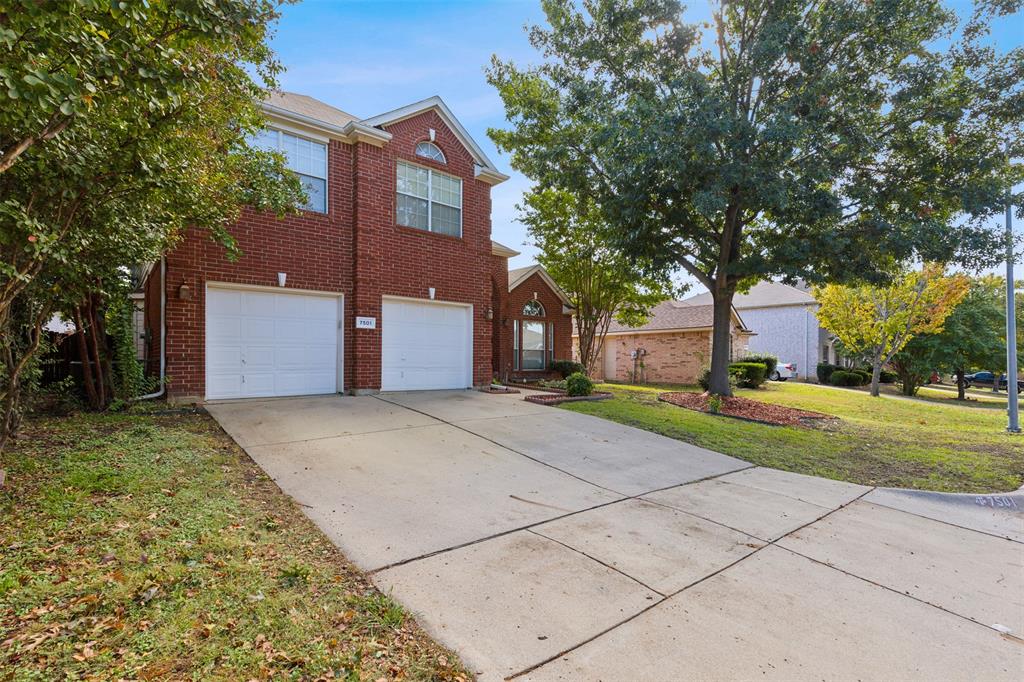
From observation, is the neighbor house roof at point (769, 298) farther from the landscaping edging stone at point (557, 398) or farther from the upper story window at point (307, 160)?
the upper story window at point (307, 160)

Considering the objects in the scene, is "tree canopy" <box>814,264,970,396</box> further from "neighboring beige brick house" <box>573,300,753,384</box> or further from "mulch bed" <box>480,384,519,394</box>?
"mulch bed" <box>480,384,519,394</box>

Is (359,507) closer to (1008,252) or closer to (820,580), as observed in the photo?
(820,580)

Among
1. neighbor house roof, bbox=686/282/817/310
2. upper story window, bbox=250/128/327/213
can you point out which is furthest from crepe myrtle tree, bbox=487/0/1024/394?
neighbor house roof, bbox=686/282/817/310

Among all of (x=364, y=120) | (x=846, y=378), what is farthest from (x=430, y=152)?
(x=846, y=378)

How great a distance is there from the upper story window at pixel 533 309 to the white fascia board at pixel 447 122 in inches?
245

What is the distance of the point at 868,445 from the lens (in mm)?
8500

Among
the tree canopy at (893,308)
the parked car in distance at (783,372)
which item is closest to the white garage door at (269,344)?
the tree canopy at (893,308)

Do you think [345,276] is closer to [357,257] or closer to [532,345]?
[357,257]

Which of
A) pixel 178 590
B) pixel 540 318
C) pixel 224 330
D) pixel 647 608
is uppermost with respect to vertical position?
pixel 540 318

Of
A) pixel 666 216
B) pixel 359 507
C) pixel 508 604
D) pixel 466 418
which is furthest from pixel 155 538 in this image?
pixel 666 216

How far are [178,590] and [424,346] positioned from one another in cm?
889

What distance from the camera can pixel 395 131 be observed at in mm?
10758

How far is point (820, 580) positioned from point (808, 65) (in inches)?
429

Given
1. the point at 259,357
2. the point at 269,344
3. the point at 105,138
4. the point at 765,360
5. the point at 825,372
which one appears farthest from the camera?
the point at 825,372
